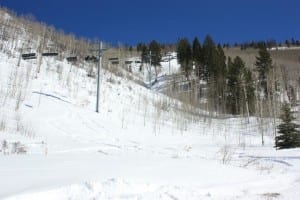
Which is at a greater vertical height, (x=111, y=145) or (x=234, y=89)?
(x=234, y=89)

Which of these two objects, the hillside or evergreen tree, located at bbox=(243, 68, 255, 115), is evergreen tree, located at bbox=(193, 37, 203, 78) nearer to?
evergreen tree, located at bbox=(243, 68, 255, 115)

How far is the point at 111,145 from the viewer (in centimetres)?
1241

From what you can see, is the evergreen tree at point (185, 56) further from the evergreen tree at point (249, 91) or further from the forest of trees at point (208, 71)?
the evergreen tree at point (249, 91)

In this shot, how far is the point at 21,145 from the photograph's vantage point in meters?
8.71

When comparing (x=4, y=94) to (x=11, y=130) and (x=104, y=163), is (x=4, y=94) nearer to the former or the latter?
(x=11, y=130)

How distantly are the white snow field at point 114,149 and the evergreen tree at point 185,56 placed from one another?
1239 cm

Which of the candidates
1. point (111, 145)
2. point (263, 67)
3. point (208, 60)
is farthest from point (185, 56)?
point (111, 145)

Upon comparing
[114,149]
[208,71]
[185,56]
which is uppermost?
[185,56]

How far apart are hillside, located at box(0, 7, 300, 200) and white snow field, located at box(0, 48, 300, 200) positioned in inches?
0.9

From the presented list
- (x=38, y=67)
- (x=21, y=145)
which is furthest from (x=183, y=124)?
(x=21, y=145)

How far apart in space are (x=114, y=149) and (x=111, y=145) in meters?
1.71

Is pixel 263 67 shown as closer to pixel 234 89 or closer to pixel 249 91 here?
pixel 249 91

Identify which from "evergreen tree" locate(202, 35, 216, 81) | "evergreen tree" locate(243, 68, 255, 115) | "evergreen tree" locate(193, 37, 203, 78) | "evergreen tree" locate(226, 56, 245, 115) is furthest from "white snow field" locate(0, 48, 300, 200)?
"evergreen tree" locate(193, 37, 203, 78)

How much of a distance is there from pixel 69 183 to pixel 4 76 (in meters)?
14.8
